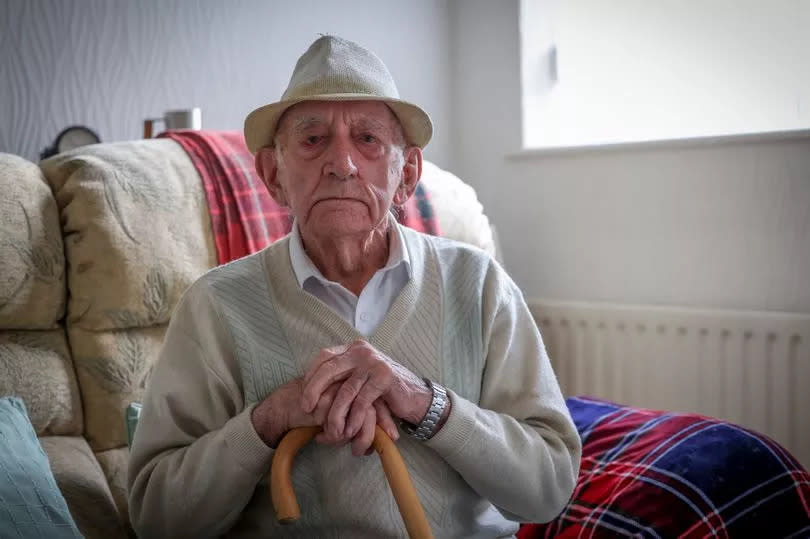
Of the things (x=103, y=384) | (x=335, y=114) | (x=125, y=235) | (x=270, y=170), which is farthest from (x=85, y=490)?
(x=335, y=114)

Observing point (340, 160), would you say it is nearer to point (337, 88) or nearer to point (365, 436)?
point (337, 88)

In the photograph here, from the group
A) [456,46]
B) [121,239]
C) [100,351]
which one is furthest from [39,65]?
[456,46]

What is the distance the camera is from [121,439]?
1562 millimetres

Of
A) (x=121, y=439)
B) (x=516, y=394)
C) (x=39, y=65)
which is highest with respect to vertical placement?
(x=39, y=65)

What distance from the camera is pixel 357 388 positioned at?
1.10m

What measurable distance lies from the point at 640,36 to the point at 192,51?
54.7 inches

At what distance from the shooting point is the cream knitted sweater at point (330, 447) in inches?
45.5

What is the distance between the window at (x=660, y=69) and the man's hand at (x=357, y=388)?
1.57m

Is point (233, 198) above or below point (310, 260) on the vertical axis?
above

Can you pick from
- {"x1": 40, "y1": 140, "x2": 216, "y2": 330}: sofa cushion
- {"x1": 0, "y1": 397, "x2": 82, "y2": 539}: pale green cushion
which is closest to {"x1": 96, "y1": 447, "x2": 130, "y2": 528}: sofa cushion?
{"x1": 40, "y1": 140, "x2": 216, "y2": 330}: sofa cushion

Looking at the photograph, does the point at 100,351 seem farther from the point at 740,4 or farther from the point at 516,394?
the point at 740,4

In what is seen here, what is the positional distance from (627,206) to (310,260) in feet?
4.72

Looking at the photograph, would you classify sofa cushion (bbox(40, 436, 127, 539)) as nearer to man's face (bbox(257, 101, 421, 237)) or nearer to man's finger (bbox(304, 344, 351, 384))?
man's finger (bbox(304, 344, 351, 384))

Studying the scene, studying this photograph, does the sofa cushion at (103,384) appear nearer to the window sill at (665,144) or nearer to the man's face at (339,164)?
the man's face at (339,164)
